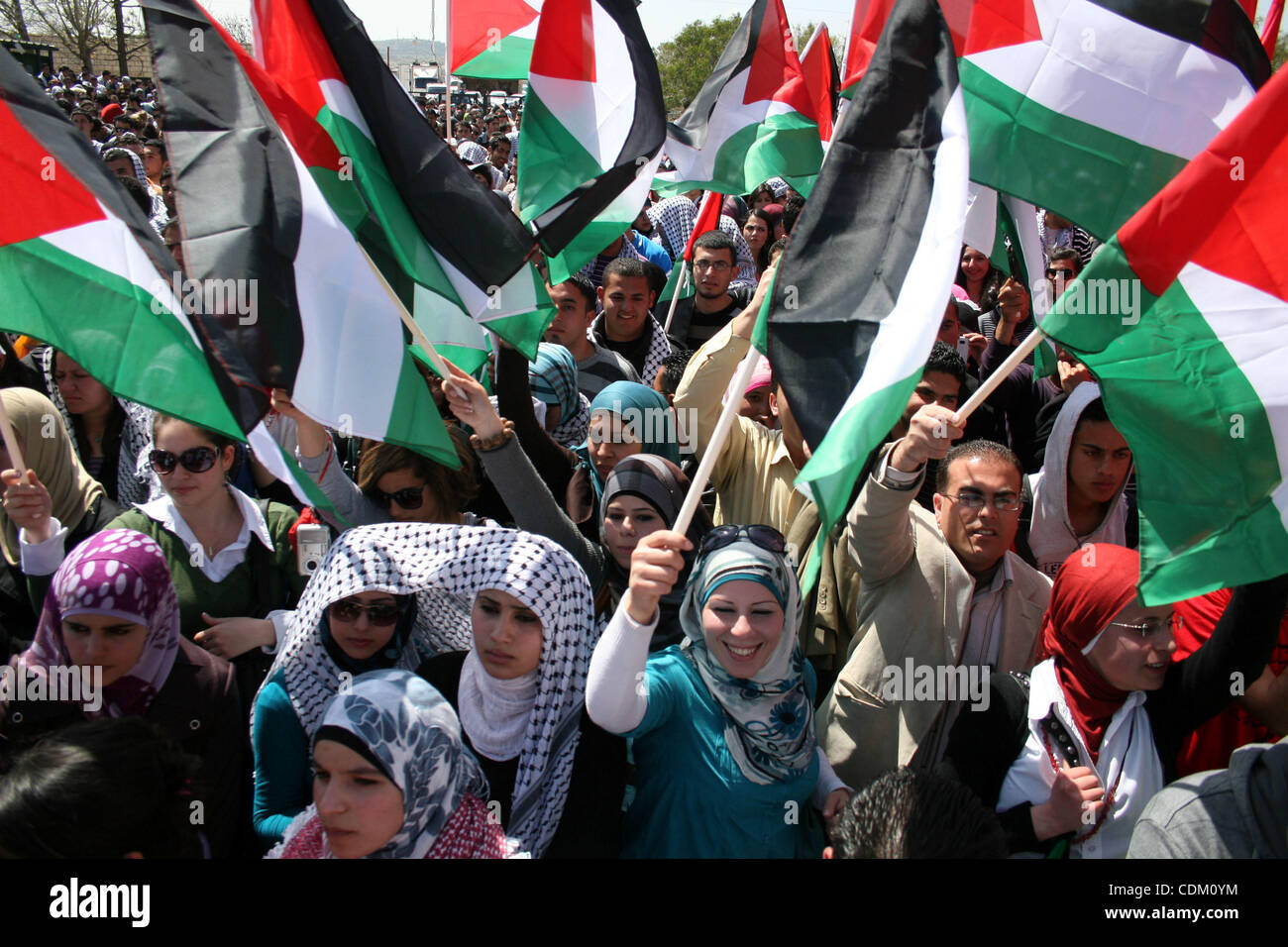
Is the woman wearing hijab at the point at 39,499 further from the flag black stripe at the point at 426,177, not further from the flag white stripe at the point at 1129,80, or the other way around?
the flag white stripe at the point at 1129,80

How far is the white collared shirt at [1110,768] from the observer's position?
2.44m

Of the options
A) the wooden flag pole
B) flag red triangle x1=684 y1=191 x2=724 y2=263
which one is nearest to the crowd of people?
the wooden flag pole

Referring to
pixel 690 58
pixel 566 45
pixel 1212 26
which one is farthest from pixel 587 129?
pixel 690 58

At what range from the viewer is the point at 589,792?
2510 millimetres

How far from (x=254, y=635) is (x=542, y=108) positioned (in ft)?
7.35

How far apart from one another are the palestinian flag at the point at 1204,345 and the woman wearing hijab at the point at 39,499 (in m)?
2.91

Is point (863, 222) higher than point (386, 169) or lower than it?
lower

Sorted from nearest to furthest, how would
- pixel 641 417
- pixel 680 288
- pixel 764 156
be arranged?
pixel 641 417 → pixel 764 156 → pixel 680 288

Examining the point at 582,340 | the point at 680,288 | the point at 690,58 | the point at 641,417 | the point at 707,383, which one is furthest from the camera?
the point at 690,58

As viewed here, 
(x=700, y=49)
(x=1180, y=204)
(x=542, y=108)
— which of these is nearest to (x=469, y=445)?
(x=542, y=108)

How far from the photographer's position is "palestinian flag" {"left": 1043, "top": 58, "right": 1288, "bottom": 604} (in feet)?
7.12

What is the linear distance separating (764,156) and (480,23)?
1.58m

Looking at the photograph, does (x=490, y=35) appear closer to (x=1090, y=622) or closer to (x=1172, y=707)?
(x=1090, y=622)

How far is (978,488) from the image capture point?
3.03 metres
